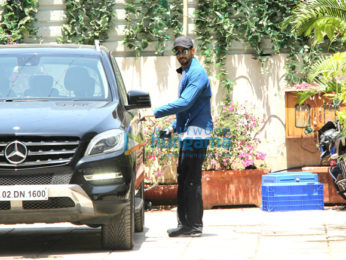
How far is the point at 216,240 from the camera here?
24.4 feet

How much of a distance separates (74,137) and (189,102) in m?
1.55

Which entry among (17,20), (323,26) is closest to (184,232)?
(323,26)

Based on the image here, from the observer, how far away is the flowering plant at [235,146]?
11.2 m

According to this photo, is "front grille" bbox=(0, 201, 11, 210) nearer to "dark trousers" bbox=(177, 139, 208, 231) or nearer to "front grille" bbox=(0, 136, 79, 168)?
"front grille" bbox=(0, 136, 79, 168)

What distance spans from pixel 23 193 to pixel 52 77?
158cm

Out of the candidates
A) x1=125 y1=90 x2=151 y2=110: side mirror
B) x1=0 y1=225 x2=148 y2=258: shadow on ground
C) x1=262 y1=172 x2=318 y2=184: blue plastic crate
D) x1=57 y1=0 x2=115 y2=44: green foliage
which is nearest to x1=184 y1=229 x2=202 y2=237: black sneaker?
x1=0 y1=225 x2=148 y2=258: shadow on ground

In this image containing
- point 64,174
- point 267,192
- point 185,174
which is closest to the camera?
point 64,174

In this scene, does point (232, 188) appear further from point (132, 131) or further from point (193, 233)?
point (132, 131)

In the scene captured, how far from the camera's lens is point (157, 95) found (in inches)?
475

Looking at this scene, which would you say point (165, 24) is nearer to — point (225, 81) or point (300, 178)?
point (225, 81)

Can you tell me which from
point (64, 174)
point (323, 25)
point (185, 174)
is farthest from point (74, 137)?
point (323, 25)

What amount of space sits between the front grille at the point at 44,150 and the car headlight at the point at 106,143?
134 millimetres

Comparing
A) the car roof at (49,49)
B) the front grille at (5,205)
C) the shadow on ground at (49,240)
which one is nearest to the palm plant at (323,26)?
the shadow on ground at (49,240)

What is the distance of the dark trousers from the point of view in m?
7.65
